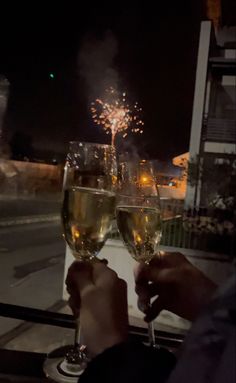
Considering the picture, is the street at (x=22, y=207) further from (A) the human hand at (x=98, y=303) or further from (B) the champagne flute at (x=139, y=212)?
(A) the human hand at (x=98, y=303)

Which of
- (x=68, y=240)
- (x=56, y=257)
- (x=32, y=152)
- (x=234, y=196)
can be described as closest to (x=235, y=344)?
(x=68, y=240)

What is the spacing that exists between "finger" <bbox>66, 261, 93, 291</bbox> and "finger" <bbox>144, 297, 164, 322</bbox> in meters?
0.10

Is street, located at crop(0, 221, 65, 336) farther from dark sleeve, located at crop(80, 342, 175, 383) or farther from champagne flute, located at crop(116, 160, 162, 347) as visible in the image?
A: dark sleeve, located at crop(80, 342, 175, 383)

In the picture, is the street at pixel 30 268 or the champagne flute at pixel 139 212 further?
the street at pixel 30 268

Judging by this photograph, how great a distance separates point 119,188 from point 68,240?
11 centimetres

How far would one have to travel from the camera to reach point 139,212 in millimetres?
490

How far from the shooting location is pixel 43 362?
0.47 metres

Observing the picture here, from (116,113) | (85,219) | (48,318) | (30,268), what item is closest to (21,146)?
(116,113)

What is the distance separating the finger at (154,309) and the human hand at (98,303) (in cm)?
9

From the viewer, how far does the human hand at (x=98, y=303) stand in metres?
0.33

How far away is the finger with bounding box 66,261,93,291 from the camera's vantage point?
1.26 ft

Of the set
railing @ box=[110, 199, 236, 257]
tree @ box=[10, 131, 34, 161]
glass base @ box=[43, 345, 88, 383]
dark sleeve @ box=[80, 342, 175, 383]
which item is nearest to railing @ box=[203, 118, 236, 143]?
railing @ box=[110, 199, 236, 257]

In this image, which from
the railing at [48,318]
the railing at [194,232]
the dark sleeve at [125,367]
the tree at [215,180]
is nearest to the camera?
the dark sleeve at [125,367]

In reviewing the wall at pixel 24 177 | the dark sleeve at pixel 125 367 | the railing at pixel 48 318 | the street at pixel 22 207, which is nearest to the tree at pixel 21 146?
the wall at pixel 24 177
